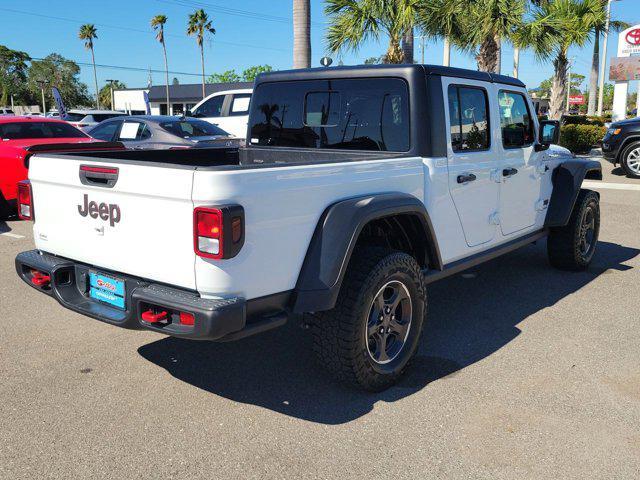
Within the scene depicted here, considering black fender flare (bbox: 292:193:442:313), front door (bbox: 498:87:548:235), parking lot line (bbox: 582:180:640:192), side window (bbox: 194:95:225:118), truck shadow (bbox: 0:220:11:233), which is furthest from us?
side window (bbox: 194:95:225:118)

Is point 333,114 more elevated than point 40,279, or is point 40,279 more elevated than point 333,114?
point 333,114

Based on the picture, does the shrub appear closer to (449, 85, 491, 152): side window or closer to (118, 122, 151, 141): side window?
(118, 122, 151, 141): side window

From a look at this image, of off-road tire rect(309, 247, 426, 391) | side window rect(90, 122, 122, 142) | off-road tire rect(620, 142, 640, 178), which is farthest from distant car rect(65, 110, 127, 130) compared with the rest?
off-road tire rect(309, 247, 426, 391)

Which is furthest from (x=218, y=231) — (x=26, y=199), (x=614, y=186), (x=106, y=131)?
(x=614, y=186)

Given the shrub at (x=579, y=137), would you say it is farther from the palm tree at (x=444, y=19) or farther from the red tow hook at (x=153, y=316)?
the red tow hook at (x=153, y=316)

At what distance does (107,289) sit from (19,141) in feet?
22.6

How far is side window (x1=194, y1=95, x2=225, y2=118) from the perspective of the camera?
50.9ft

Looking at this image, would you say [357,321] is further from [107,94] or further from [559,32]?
[107,94]

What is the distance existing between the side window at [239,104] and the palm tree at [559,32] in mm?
8423

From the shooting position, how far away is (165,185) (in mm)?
2965

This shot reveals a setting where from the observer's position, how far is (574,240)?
242 inches

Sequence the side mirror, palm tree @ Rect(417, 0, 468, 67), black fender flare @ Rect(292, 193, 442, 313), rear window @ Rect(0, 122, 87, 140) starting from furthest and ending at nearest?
palm tree @ Rect(417, 0, 468, 67)
rear window @ Rect(0, 122, 87, 140)
the side mirror
black fender flare @ Rect(292, 193, 442, 313)

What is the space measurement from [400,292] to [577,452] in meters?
1.27

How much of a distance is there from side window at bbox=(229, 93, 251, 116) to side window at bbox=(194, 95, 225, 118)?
36 cm
